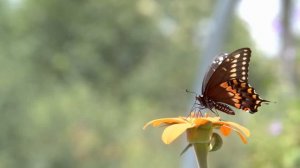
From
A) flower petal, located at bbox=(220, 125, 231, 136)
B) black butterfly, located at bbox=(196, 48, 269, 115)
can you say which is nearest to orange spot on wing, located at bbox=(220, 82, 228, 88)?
black butterfly, located at bbox=(196, 48, 269, 115)

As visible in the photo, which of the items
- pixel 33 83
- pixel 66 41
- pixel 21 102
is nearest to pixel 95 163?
pixel 21 102

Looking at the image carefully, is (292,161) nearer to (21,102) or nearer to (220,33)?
(220,33)

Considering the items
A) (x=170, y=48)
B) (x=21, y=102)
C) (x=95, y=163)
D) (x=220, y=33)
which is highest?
(x=170, y=48)

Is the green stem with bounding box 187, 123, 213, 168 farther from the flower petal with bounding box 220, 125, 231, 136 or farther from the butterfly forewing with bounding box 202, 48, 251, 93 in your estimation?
the butterfly forewing with bounding box 202, 48, 251, 93

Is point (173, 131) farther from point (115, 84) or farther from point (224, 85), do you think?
point (115, 84)

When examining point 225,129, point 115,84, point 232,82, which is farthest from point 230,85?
point 115,84

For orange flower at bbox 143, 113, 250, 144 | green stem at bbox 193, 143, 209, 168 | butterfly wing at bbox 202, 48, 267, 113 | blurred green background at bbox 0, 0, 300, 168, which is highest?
blurred green background at bbox 0, 0, 300, 168
